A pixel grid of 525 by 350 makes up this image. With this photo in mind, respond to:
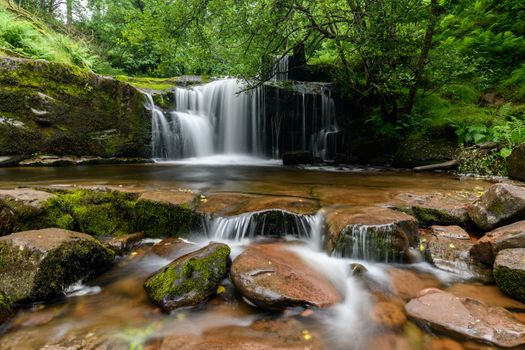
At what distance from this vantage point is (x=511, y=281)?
2.63 metres

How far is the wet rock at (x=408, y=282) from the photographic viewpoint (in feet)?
9.27

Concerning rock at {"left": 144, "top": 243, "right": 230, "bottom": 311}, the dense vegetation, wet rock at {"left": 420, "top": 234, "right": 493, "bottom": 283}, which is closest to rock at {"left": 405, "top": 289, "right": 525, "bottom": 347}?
wet rock at {"left": 420, "top": 234, "right": 493, "bottom": 283}

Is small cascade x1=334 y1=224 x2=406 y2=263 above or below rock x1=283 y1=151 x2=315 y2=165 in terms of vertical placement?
below

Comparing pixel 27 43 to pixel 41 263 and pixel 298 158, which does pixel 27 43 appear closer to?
pixel 298 158

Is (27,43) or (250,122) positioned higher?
(27,43)

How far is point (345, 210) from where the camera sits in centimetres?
399

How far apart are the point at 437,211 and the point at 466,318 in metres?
2.00

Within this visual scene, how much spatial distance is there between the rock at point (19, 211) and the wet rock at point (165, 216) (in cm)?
112

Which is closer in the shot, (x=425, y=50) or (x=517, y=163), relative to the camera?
(x=517, y=163)

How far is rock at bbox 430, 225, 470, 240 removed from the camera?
11.8ft

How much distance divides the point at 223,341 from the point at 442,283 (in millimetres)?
2207

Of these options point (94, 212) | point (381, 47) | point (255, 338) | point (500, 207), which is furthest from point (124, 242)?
point (381, 47)

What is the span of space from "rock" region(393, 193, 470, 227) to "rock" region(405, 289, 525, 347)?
159cm

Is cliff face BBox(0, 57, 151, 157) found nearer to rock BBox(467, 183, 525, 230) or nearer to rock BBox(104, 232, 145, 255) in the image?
rock BBox(104, 232, 145, 255)
